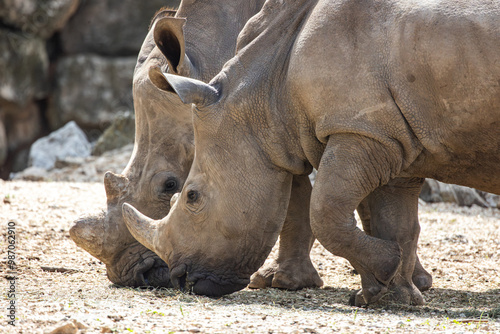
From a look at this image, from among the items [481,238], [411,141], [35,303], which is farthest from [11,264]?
[481,238]

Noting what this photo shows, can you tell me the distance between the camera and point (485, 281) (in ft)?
20.1

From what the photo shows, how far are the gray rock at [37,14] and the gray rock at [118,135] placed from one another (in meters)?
3.47

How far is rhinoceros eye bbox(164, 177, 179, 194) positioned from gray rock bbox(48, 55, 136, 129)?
11.3 metres

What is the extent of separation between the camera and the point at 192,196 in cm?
514

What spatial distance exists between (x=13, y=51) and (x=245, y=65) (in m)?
11.9

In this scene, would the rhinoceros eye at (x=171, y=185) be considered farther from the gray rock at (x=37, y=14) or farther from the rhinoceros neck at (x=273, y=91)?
the gray rock at (x=37, y=14)

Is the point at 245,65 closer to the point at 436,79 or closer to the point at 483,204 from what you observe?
the point at 436,79

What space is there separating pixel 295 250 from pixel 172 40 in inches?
74.2

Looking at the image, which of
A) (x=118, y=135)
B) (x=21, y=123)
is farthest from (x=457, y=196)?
(x=21, y=123)

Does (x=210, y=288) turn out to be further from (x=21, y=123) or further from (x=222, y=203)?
(x=21, y=123)

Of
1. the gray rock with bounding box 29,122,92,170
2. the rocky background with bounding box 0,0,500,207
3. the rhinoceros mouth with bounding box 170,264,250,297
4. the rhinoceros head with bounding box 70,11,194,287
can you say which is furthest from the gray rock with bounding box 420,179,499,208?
the rocky background with bounding box 0,0,500,207

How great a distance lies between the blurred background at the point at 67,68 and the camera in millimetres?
16016

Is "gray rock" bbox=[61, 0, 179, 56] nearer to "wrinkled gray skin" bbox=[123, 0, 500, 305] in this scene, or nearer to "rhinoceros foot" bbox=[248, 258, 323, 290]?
"rhinoceros foot" bbox=[248, 258, 323, 290]

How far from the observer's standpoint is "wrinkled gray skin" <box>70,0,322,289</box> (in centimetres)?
561
